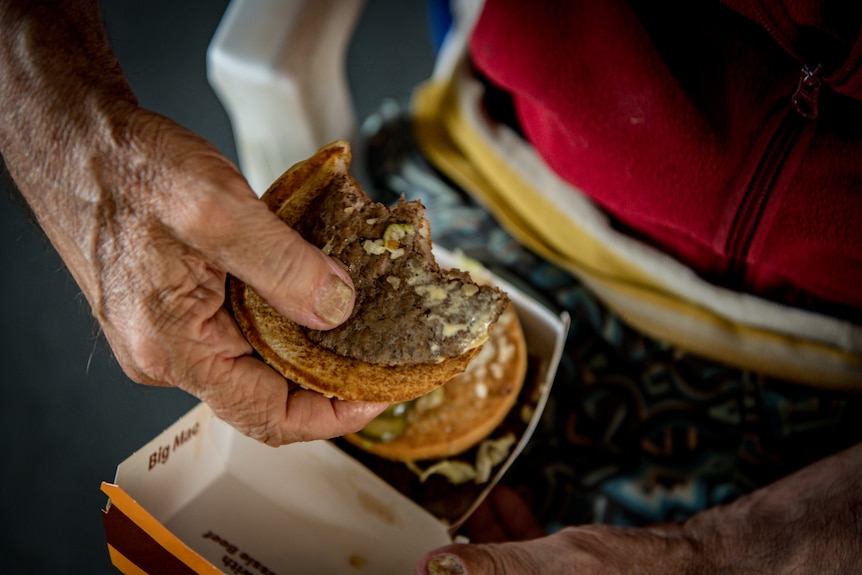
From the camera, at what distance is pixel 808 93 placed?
84cm

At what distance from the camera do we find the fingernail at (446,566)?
0.81 meters

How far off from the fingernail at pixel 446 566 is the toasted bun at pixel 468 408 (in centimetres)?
27

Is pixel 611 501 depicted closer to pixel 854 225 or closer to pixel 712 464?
pixel 712 464

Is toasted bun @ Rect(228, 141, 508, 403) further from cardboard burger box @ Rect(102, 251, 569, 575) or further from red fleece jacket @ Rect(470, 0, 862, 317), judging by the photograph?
red fleece jacket @ Rect(470, 0, 862, 317)

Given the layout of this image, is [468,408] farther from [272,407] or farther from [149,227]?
[149,227]

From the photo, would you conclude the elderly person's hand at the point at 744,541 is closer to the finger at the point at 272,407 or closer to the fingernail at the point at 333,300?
the finger at the point at 272,407

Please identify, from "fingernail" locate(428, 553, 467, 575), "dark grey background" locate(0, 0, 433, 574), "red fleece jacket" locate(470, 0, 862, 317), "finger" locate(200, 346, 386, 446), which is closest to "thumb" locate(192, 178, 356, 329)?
"finger" locate(200, 346, 386, 446)

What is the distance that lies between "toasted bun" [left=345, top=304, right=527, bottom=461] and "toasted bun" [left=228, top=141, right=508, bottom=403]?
279 mm

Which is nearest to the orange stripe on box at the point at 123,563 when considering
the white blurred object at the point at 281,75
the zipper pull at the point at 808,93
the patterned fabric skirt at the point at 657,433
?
the patterned fabric skirt at the point at 657,433

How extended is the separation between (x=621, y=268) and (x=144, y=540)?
86 centimetres

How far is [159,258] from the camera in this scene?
28.2 inches

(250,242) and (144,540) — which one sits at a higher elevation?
(250,242)

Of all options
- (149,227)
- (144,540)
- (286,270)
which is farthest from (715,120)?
(144,540)

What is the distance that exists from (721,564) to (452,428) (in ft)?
1.44
